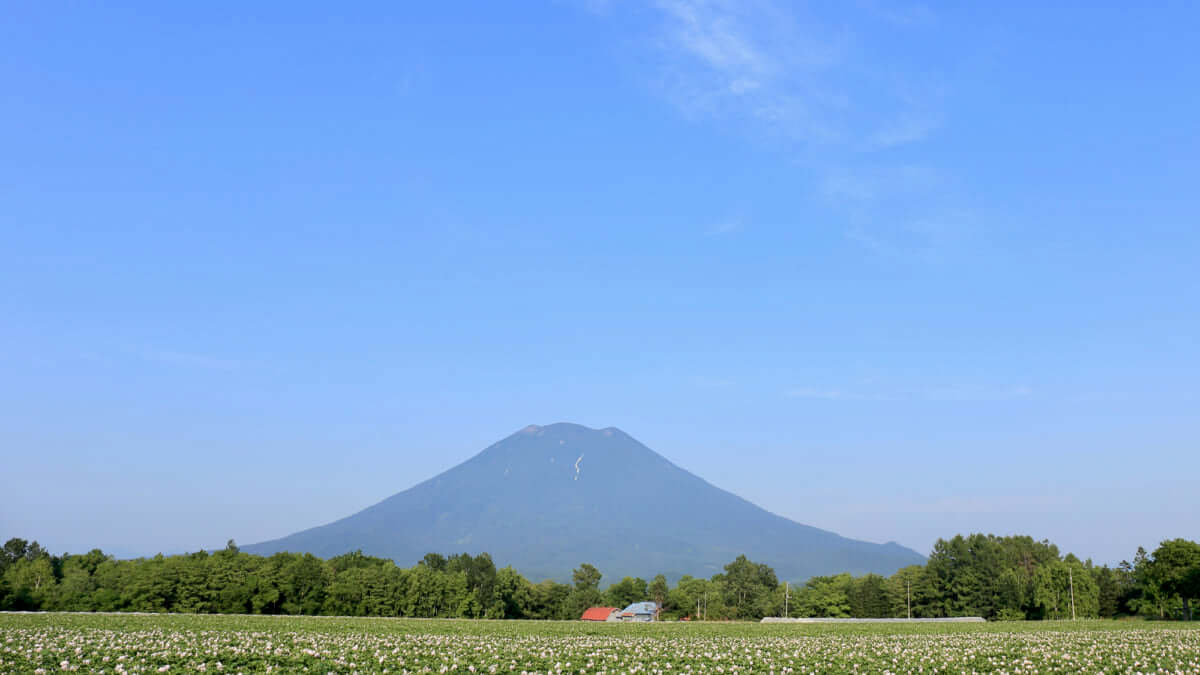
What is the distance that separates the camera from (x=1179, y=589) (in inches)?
2906

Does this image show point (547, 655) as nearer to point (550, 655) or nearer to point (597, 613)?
point (550, 655)

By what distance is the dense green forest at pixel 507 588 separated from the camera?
77.9 metres

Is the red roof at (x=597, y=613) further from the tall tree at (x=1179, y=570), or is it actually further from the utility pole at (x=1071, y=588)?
the tall tree at (x=1179, y=570)

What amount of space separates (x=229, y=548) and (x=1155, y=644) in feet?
298

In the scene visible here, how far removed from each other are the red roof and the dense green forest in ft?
5.84

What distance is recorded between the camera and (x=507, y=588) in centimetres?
11069

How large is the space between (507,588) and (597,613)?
25.2m

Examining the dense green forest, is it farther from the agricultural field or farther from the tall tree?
the agricultural field

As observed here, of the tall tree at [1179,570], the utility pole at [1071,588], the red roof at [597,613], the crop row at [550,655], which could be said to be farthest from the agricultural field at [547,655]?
the red roof at [597,613]

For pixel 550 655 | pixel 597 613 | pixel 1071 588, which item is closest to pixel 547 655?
pixel 550 655

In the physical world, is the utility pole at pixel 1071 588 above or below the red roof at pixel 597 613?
above

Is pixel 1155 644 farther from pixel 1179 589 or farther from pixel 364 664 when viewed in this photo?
pixel 1179 589

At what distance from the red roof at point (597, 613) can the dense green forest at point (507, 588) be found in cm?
178

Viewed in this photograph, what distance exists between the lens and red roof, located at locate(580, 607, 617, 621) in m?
128
